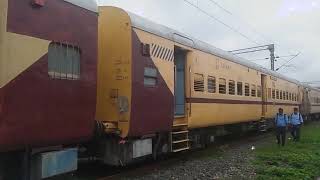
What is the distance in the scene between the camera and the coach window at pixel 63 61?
299 inches

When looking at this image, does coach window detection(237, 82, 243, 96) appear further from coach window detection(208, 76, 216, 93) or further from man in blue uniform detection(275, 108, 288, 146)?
coach window detection(208, 76, 216, 93)

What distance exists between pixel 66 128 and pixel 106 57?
2.85 metres

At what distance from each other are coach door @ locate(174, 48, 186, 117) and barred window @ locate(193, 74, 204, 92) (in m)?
0.37

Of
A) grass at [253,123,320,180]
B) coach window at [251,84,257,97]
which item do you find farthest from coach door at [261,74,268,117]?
grass at [253,123,320,180]

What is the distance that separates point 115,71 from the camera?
10.1 meters

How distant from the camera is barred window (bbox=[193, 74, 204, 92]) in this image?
1344cm

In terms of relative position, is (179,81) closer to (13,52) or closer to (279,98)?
(13,52)

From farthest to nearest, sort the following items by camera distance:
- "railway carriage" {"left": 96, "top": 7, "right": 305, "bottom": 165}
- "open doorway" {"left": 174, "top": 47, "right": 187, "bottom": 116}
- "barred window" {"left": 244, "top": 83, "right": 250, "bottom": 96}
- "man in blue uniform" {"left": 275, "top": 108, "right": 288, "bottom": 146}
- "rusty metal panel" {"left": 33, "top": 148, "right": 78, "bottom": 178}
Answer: "barred window" {"left": 244, "top": 83, "right": 250, "bottom": 96}, "man in blue uniform" {"left": 275, "top": 108, "right": 288, "bottom": 146}, "open doorway" {"left": 174, "top": 47, "right": 187, "bottom": 116}, "railway carriage" {"left": 96, "top": 7, "right": 305, "bottom": 165}, "rusty metal panel" {"left": 33, "top": 148, "right": 78, "bottom": 178}

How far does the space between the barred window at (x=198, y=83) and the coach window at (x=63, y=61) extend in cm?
574

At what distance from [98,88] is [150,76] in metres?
1.34

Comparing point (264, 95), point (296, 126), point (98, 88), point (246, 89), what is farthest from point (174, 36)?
point (264, 95)

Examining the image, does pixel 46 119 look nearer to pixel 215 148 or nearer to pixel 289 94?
pixel 215 148

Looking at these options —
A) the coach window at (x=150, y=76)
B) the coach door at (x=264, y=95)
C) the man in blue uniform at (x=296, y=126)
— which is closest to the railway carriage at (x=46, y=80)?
the coach window at (x=150, y=76)

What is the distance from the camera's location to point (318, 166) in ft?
42.1
